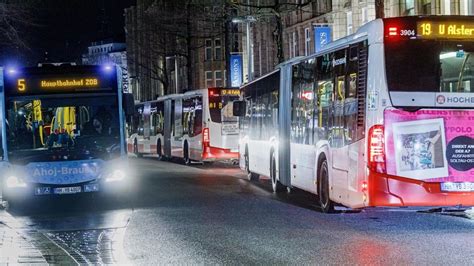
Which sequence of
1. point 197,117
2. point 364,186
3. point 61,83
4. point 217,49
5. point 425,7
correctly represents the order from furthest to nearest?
point 217,49
point 197,117
point 425,7
point 61,83
point 364,186

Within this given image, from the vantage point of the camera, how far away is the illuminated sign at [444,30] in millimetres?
13836

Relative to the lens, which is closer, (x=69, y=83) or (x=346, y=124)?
(x=346, y=124)

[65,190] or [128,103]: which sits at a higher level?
[128,103]

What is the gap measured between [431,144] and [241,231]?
3.08 m

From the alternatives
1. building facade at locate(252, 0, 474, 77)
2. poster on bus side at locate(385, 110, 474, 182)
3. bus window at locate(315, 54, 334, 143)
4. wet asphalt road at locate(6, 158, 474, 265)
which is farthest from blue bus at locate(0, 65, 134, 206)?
building facade at locate(252, 0, 474, 77)

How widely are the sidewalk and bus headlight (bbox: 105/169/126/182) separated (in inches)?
101

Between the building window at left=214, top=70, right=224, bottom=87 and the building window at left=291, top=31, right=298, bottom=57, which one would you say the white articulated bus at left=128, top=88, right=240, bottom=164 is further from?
the building window at left=214, top=70, right=224, bottom=87

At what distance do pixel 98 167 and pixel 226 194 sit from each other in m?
4.27

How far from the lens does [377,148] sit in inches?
544

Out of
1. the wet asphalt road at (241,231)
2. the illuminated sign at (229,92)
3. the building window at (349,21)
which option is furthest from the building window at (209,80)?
the wet asphalt road at (241,231)

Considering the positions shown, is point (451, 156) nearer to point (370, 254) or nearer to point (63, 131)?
point (370, 254)

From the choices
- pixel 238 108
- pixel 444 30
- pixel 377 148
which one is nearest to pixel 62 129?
pixel 377 148

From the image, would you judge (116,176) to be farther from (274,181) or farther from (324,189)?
(274,181)

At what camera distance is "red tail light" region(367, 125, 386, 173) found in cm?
1376
